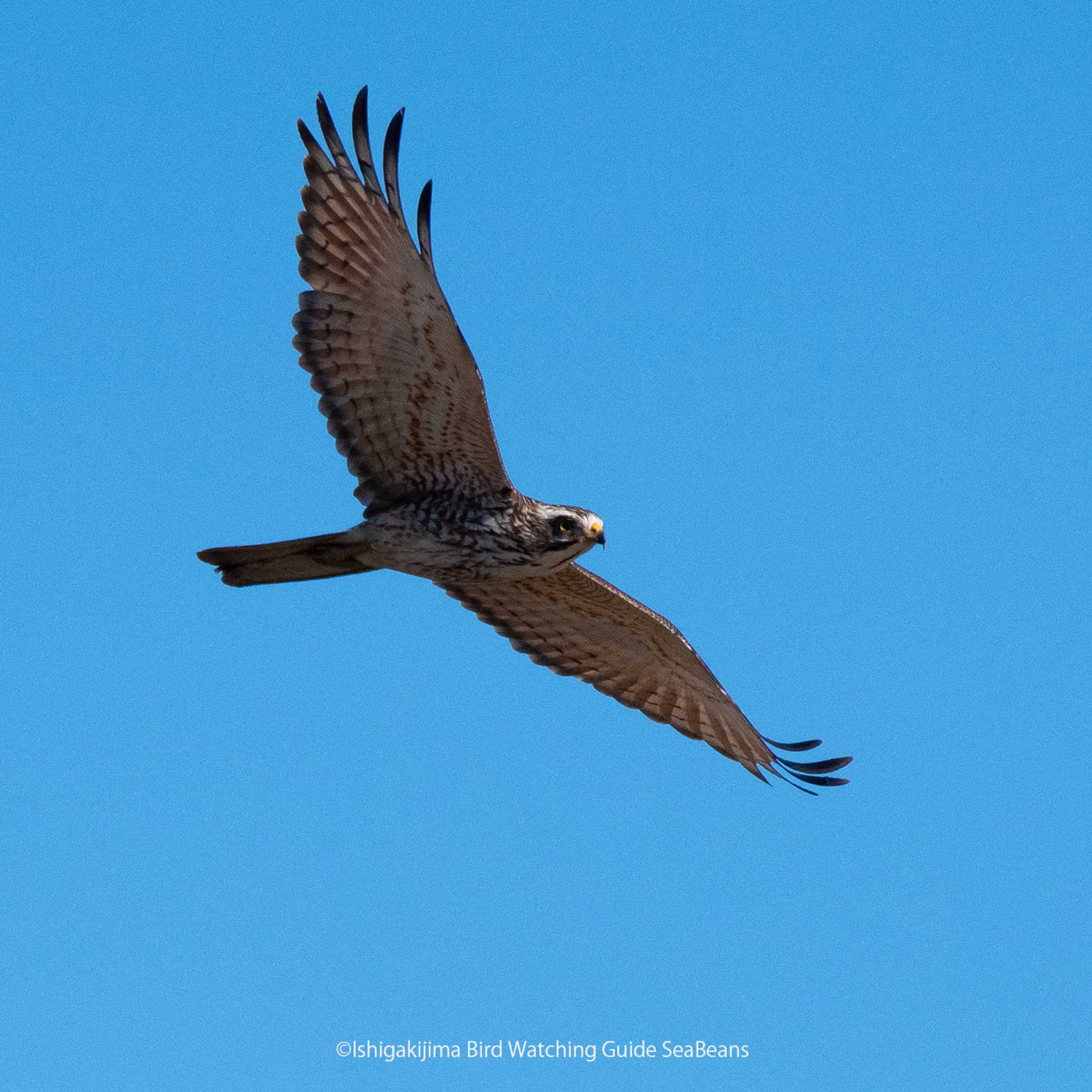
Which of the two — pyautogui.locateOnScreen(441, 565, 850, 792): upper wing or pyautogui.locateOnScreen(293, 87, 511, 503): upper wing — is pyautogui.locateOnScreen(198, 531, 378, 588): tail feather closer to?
pyautogui.locateOnScreen(293, 87, 511, 503): upper wing

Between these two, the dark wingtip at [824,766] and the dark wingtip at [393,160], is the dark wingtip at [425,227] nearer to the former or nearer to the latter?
the dark wingtip at [393,160]

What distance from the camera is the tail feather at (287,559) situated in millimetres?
10000

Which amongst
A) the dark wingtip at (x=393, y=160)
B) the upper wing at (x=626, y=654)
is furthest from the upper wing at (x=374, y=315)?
the upper wing at (x=626, y=654)

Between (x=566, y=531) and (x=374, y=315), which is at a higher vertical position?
(x=374, y=315)

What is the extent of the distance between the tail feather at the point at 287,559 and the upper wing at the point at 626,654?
4.97 ft

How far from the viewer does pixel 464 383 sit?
9.84 m

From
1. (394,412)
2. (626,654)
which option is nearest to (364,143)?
(394,412)

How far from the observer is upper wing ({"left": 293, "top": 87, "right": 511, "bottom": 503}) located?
31.6 feet

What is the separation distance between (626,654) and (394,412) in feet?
9.92

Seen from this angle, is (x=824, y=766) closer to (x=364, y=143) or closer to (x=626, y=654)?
(x=626, y=654)

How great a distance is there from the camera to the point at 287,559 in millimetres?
10117

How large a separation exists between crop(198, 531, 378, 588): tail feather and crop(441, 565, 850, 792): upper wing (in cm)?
151

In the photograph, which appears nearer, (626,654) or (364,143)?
(364,143)

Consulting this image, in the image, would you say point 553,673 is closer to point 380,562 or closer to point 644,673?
point 644,673
